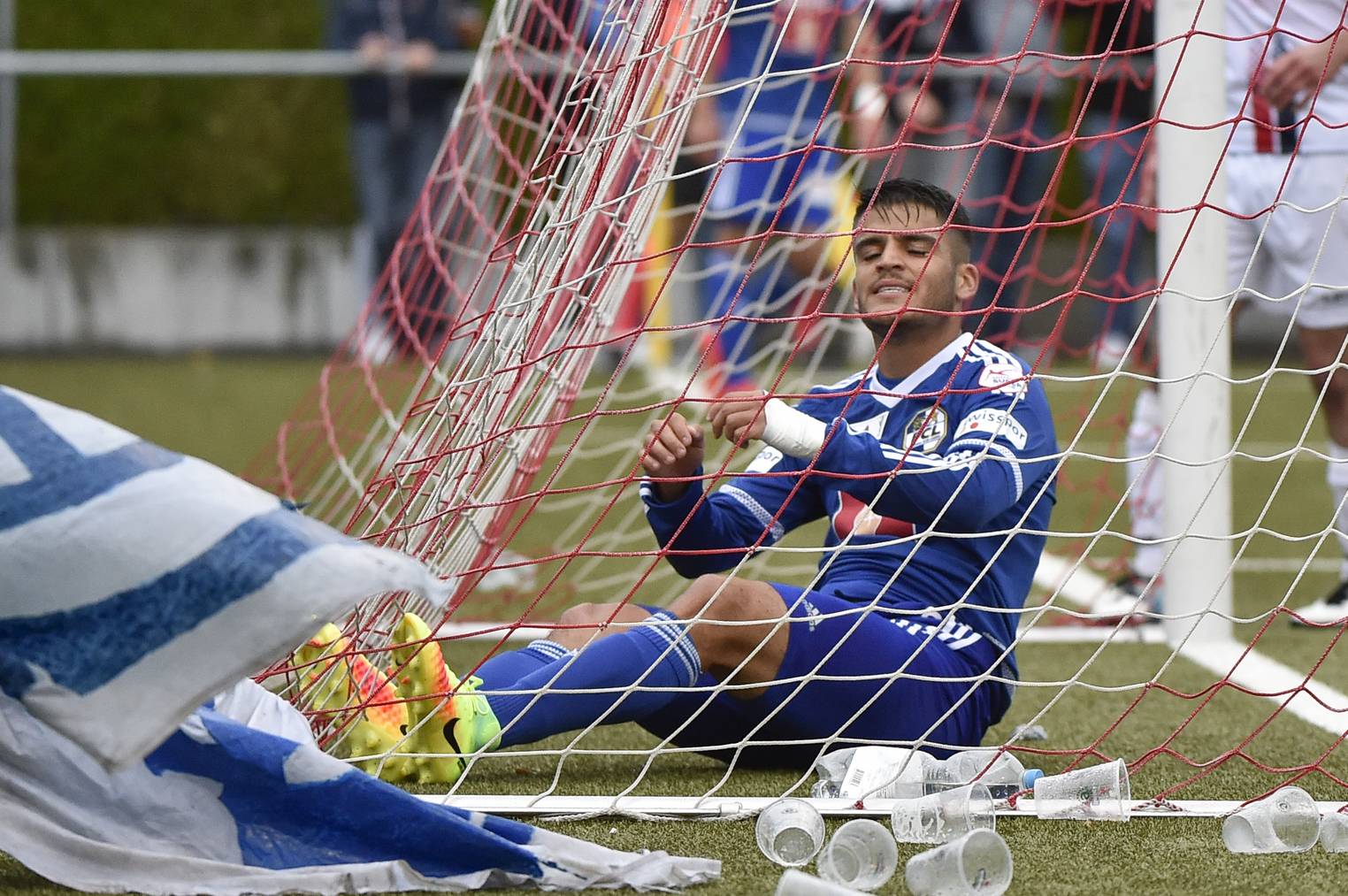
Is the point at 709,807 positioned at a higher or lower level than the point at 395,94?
lower

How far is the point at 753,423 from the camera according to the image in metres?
2.44

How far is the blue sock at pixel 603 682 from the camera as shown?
2537 millimetres

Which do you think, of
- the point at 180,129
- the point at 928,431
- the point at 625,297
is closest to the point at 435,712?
the point at 928,431

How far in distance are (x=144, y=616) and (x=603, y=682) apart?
0.81 m

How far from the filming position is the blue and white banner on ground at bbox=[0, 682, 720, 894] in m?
2.04

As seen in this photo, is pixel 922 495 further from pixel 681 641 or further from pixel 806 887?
pixel 806 887

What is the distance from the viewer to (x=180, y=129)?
11.0 meters

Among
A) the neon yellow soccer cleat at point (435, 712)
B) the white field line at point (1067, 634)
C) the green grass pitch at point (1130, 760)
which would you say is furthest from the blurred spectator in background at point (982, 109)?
the neon yellow soccer cleat at point (435, 712)

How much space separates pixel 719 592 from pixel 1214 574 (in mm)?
1371

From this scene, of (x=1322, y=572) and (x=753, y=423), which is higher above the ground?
(x=1322, y=572)

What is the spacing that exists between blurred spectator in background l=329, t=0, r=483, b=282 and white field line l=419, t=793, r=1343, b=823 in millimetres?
6389

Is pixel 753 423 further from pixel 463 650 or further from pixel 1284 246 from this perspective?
pixel 1284 246

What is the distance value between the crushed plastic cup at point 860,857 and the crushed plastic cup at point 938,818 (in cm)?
19

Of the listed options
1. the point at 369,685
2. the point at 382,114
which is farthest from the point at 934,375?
the point at 382,114
